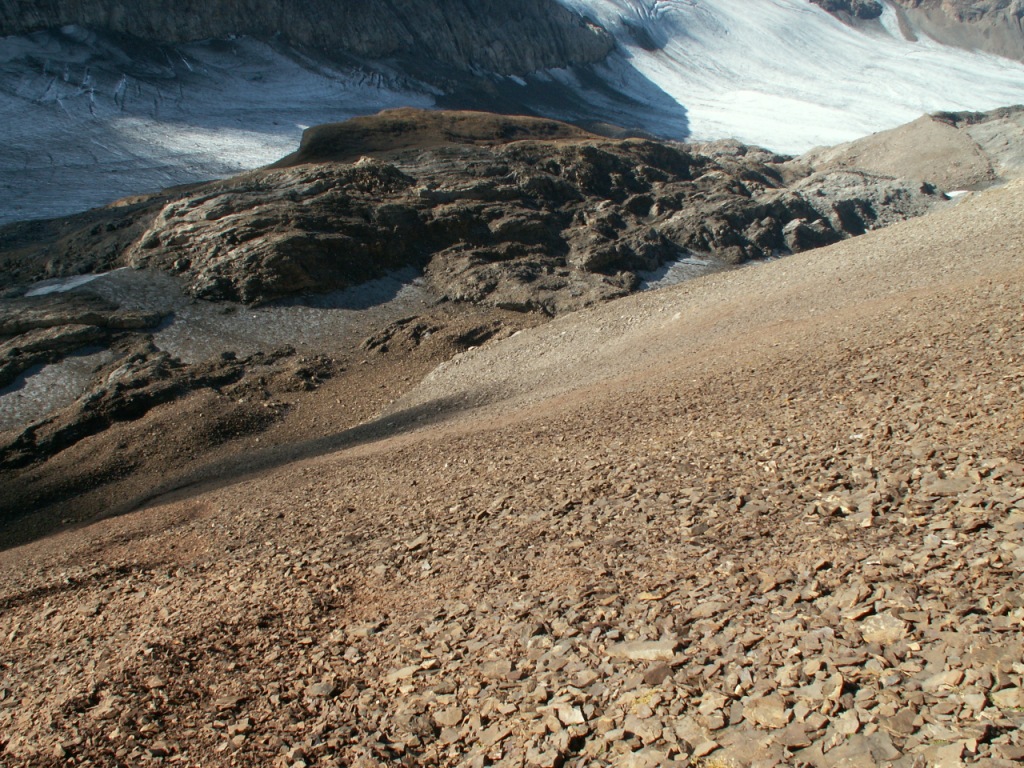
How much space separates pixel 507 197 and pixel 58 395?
13.5 meters

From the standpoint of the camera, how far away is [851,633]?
10.5 feet

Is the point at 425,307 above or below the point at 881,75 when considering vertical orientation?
below

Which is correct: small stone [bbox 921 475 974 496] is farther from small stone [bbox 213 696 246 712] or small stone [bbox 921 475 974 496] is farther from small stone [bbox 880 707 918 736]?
small stone [bbox 213 696 246 712]

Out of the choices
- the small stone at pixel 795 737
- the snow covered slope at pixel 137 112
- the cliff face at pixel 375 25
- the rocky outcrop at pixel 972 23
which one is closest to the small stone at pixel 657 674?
the small stone at pixel 795 737

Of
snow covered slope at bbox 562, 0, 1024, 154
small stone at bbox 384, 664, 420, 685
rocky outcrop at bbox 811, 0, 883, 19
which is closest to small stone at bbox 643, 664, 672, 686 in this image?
small stone at bbox 384, 664, 420, 685

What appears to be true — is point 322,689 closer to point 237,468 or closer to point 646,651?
point 646,651

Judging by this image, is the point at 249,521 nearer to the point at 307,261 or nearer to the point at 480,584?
the point at 480,584

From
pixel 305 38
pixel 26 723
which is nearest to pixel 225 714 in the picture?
pixel 26 723

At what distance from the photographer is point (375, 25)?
55.1 meters

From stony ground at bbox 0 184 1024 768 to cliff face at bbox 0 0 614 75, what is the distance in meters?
42.9

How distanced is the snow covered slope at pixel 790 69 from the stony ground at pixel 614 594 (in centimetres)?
5152

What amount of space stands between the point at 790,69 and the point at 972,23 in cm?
2645

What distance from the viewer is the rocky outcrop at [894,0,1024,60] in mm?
78181

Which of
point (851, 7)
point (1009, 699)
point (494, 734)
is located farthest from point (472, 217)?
point (851, 7)
